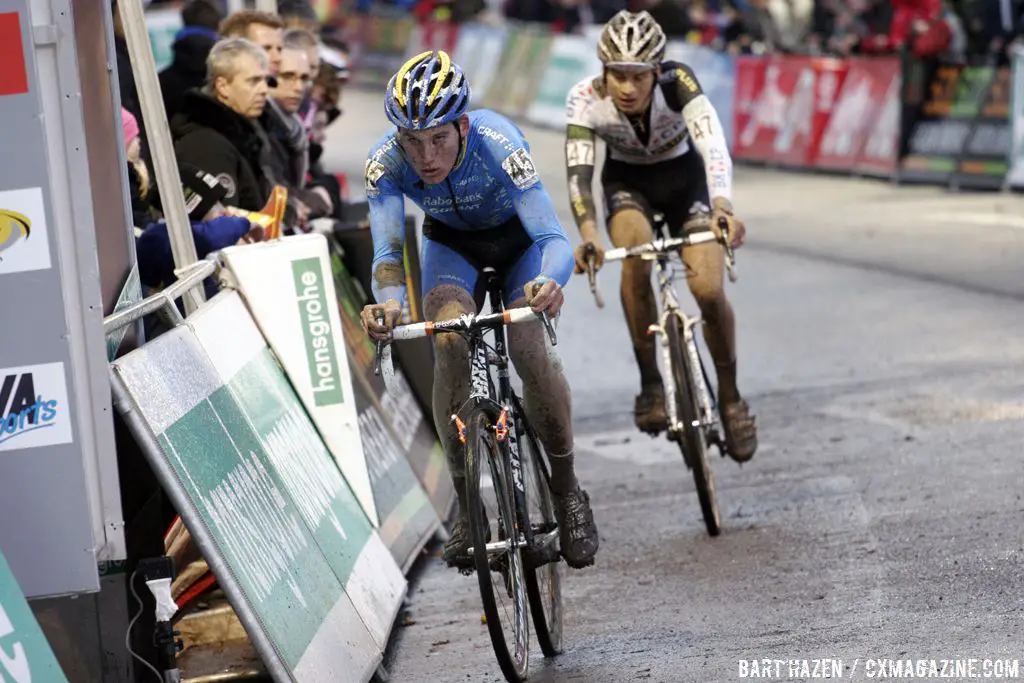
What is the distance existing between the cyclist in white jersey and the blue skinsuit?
58.9 inches

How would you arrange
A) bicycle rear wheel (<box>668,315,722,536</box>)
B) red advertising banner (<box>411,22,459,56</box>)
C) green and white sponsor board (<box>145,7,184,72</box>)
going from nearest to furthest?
bicycle rear wheel (<box>668,315,722,536</box>) < green and white sponsor board (<box>145,7,184,72</box>) < red advertising banner (<box>411,22,459,56</box>)

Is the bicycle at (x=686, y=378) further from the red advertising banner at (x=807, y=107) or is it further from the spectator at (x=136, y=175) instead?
the red advertising banner at (x=807, y=107)

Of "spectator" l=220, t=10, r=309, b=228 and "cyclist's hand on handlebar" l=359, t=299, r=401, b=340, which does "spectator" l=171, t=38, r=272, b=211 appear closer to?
"spectator" l=220, t=10, r=309, b=228

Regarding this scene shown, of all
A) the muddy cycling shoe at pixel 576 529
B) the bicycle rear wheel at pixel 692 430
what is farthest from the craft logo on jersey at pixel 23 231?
the bicycle rear wheel at pixel 692 430

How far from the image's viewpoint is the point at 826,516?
8312mm

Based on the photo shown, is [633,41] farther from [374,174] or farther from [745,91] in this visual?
[745,91]

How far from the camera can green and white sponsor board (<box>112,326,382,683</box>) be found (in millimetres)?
5434

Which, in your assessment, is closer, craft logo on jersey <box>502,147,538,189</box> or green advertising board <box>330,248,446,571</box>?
craft logo on jersey <box>502,147,538,189</box>

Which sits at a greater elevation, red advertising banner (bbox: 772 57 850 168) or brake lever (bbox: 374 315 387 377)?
brake lever (bbox: 374 315 387 377)

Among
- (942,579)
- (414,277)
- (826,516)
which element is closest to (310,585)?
(942,579)

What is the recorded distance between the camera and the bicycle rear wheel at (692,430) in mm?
8109

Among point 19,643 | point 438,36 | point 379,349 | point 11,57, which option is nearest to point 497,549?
point 379,349

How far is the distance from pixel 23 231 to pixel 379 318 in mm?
1372

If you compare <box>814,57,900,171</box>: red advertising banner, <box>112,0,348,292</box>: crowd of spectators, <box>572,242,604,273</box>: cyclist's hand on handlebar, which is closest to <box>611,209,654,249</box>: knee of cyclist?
<box>572,242,604,273</box>: cyclist's hand on handlebar
